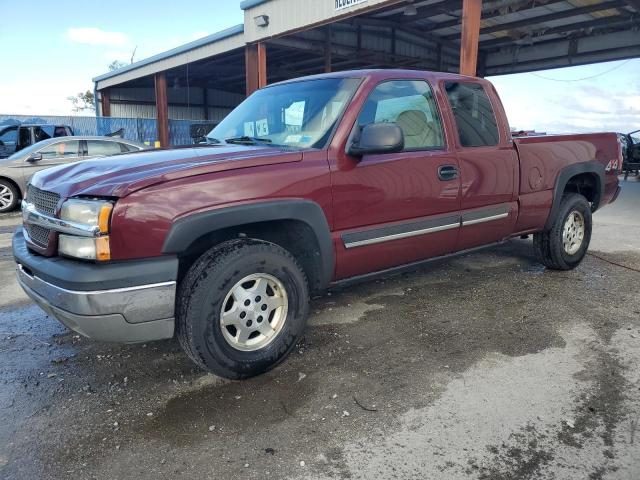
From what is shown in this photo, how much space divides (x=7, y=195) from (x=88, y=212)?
895 cm

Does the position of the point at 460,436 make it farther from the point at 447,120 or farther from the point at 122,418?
the point at 447,120

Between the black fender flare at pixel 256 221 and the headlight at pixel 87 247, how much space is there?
28 cm

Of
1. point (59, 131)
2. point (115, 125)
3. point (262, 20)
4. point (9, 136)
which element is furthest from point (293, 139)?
point (115, 125)

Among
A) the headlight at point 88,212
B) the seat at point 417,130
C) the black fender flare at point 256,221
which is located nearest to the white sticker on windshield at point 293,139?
the black fender flare at point 256,221

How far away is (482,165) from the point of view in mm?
4031

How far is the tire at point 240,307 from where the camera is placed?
2689 mm

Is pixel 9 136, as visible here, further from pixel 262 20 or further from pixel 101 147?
pixel 262 20

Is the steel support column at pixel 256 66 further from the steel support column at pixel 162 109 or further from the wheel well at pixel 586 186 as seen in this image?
the wheel well at pixel 586 186

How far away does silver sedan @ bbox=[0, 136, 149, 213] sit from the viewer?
9.75 meters

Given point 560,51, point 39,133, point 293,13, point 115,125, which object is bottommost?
point 39,133

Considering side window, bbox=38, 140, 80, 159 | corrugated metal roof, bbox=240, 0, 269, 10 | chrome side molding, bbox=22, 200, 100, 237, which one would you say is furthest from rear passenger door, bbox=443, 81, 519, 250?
corrugated metal roof, bbox=240, 0, 269, 10

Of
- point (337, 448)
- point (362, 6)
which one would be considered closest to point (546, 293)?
A: point (337, 448)

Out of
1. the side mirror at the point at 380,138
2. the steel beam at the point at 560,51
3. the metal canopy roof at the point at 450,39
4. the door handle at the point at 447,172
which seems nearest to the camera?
the side mirror at the point at 380,138

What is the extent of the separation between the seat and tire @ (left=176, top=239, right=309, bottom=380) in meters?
1.34
